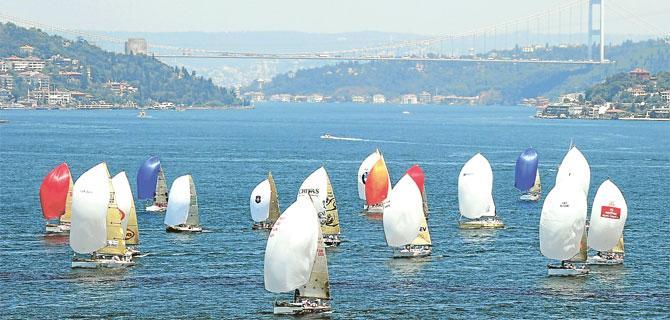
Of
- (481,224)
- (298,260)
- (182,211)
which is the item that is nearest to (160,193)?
(182,211)

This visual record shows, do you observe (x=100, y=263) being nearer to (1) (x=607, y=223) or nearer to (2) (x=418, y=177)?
(1) (x=607, y=223)

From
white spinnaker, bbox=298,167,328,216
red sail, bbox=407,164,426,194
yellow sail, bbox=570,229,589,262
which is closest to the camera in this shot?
yellow sail, bbox=570,229,589,262

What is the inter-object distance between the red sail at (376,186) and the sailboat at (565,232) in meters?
19.7

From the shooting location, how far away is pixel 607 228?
5641 cm

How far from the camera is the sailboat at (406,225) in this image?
5828 cm

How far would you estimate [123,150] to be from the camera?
12519 cm

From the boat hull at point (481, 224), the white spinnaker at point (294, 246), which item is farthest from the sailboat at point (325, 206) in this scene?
the white spinnaker at point (294, 246)

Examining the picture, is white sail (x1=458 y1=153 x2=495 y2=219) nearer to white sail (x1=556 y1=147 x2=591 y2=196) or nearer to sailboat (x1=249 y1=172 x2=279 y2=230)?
white sail (x1=556 y1=147 x2=591 y2=196)

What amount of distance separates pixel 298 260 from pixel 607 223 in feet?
52.1

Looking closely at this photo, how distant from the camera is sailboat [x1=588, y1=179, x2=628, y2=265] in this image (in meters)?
56.4

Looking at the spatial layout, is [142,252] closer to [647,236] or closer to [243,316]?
[243,316]

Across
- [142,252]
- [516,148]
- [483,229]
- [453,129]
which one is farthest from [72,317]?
[453,129]

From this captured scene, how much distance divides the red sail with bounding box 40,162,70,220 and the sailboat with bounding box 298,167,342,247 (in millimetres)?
10922

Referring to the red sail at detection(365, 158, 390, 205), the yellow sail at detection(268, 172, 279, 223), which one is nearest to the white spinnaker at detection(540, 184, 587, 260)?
the yellow sail at detection(268, 172, 279, 223)
